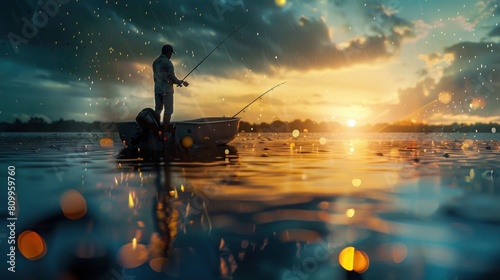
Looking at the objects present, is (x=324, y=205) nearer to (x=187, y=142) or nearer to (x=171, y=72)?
(x=171, y=72)

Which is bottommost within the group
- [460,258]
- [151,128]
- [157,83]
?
[460,258]

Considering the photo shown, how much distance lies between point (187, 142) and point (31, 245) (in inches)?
595

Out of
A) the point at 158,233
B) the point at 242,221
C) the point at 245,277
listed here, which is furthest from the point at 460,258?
the point at 158,233

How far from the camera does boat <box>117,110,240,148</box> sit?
54.9ft

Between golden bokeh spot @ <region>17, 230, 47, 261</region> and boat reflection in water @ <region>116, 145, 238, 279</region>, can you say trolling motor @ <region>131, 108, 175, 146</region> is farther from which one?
golden bokeh spot @ <region>17, 230, 47, 261</region>

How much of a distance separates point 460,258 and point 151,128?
1441 cm

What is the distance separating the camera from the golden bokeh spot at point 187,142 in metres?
18.4

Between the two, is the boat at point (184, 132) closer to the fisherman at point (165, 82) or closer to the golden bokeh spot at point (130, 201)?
the fisherman at point (165, 82)

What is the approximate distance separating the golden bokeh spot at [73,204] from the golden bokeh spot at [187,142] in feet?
38.5

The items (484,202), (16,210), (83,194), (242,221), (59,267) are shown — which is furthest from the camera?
(83,194)

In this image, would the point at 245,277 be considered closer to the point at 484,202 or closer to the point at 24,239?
the point at 24,239

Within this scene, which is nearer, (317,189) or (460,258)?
(460,258)

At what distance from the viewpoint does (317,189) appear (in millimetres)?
6816

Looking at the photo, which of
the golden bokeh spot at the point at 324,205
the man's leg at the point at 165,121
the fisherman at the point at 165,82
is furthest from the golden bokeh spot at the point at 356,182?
the man's leg at the point at 165,121
